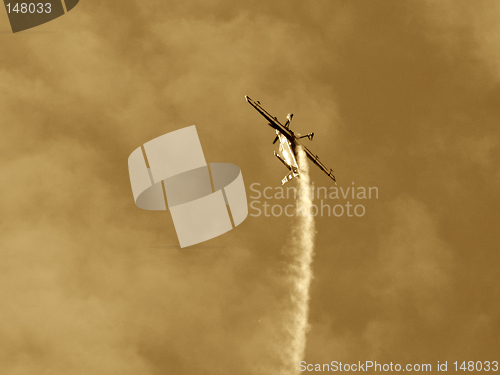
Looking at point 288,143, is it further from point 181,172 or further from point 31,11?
point 31,11

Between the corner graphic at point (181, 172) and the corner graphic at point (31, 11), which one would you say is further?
the corner graphic at point (31, 11)

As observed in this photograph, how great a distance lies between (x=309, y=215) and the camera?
286 feet

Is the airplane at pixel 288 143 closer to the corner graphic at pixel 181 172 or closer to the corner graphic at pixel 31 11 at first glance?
the corner graphic at pixel 181 172

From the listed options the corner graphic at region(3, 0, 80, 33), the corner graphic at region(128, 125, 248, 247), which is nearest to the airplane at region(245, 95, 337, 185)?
the corner graphic at region(128, 125, 248, 247)

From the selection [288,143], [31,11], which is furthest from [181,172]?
[31,11]

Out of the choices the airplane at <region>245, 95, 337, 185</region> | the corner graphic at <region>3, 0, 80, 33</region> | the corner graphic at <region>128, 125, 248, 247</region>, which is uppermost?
the corner graphic at <region>3, 0, 80, 33</region>

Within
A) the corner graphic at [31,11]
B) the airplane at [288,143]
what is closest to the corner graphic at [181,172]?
the airplane at [288,143]

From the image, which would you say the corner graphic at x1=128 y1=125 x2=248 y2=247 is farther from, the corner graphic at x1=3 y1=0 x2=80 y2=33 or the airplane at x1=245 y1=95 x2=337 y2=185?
the corner graphic at x1=3 y1=0 x2=80 y2=33

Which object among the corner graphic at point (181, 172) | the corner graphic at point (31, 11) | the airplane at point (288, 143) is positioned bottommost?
the corner graphic at point (181, 172)

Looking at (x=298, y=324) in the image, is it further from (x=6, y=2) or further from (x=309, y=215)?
(x=6, y=2)

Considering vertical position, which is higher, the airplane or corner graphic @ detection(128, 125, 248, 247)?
the airplane

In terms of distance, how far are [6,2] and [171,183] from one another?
107ft

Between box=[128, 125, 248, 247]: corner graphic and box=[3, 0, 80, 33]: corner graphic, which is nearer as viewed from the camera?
box=[128, 125, 248, 247]: corner graphic

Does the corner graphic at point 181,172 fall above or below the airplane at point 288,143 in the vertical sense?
below
